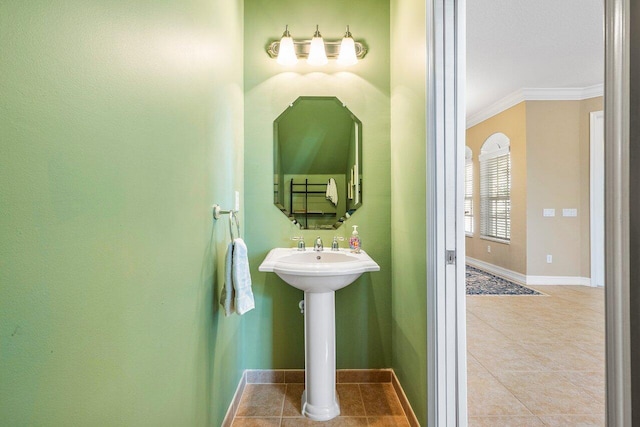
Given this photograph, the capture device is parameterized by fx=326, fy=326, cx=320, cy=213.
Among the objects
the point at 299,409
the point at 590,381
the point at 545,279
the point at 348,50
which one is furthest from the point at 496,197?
the point at 299,409

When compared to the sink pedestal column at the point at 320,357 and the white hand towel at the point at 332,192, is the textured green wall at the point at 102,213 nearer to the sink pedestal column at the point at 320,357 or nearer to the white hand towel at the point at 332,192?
the sink pedestal column at the point at 320,357

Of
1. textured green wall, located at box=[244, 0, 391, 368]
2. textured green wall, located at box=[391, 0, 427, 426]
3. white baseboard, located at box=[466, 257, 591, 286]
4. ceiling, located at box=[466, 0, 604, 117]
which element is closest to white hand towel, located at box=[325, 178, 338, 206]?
textured green wall, located at box=[244, 0, 391, 368]

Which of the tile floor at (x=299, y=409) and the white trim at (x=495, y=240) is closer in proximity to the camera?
the tile floor at (x=299, y=409)

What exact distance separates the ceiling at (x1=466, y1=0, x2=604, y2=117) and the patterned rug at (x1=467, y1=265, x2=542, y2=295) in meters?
2.78

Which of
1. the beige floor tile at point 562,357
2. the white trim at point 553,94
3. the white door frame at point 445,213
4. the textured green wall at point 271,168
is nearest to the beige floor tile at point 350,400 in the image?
the textured green wall at point 271,168

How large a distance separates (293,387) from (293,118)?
181cm

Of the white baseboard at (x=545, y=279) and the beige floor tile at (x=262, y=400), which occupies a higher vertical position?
the white baseboard at (x=545, y=279)

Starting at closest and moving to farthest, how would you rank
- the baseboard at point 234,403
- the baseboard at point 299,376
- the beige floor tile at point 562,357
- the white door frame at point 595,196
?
the baseboard at point 234,403 → the baseboard at point 299,376 → the beige floor tile at point 562,357 → the white door frame at point 595,196

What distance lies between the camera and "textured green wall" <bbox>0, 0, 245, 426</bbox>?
0.50 metres

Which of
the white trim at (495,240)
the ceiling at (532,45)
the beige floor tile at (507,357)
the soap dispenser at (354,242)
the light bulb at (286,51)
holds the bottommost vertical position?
the beige floor tile at (507,357)

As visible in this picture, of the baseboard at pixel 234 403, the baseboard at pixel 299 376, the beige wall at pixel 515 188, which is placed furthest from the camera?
the beige wall at pixel 515 188

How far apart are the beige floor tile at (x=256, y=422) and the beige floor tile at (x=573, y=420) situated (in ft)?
4.90

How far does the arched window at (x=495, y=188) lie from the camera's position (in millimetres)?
5219

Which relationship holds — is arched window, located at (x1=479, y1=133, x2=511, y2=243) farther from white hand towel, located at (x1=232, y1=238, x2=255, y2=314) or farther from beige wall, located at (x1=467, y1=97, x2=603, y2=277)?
white hand towel, located at (x1=232, y1=238, x2=255, y2=314)
